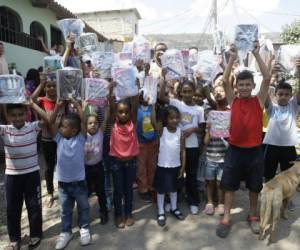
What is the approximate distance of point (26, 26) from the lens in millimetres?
9859

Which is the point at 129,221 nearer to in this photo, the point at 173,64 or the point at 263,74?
the point at 173,64

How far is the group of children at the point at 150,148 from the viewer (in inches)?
128

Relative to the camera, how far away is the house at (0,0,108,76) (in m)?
8.95

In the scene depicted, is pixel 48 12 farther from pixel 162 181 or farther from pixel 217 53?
pixel 162 181

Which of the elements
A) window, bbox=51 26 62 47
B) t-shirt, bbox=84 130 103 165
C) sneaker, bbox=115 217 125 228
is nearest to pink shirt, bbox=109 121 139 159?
t-shirt, bbox=84 130 103 165

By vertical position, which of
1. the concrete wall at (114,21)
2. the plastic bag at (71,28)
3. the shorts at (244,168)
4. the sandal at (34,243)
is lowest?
the sandal at (34,243)

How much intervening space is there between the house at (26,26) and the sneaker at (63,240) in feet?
21.9

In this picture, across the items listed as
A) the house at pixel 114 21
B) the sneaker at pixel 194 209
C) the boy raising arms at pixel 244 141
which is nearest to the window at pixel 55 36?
the sneaker at pixel 194 209

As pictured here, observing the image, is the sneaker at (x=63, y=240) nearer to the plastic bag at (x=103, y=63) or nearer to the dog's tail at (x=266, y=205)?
the plastic bag at (x=103, y=63)

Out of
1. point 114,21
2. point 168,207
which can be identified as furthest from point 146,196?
point 114,21

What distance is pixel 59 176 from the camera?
131 inches

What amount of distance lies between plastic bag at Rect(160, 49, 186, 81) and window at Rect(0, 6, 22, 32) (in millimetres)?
6547

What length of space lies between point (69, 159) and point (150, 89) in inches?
44.2

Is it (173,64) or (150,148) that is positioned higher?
(173,64)
